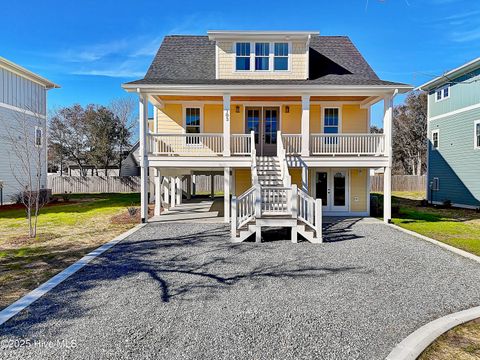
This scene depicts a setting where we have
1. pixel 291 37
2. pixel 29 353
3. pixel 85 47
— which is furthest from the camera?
pixel 85 47

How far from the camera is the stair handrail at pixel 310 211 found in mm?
8155

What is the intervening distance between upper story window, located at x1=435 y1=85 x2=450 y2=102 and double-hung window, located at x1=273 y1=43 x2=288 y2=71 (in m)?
12.2

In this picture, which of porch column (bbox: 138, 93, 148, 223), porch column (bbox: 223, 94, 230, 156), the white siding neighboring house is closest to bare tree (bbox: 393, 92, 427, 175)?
porch column (bbox: 223, 94, 230, 156)

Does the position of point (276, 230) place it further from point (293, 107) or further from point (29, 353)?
point (29, 353)

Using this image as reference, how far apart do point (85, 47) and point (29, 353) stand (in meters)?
23.1

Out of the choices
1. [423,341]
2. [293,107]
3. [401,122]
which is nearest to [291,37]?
[293,107]

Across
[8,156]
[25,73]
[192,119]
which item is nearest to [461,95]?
[192,119]

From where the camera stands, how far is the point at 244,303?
4.43 m

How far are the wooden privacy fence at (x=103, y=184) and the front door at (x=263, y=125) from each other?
14604mm

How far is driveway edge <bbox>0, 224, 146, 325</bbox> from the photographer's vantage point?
409 cm

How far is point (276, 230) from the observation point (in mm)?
10008

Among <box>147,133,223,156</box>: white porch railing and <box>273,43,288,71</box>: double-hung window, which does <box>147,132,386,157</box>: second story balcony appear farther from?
<box>273,43,288,71</box>: double-hung window

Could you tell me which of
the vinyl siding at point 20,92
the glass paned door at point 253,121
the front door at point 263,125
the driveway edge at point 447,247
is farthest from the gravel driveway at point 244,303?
the vinyl siding at point 20,92

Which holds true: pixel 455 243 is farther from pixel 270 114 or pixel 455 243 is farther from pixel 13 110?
pixel 13 110
